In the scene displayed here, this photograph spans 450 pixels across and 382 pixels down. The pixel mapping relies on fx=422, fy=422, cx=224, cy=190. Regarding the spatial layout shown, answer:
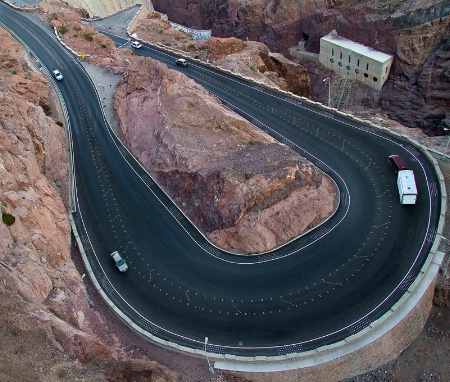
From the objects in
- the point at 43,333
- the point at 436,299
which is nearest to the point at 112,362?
the point at 43,333

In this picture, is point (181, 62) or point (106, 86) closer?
point (106, 86)

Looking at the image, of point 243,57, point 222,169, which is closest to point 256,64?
point 243,57

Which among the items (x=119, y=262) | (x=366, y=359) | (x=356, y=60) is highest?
(x=356, y=60)

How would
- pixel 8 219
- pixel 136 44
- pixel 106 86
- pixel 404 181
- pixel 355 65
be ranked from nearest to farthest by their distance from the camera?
pixel 8 219, pixel 404 181, pixel 106 86, pixel 136 44, pixel 355 65

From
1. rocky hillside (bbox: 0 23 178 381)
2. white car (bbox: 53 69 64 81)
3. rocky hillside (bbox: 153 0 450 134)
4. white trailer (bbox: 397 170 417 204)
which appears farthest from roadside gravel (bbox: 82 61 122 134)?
rocky hillside (bbox: 153 0 450 134)

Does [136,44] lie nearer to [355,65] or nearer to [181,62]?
[181,62]

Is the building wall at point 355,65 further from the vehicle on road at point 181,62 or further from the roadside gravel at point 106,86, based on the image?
the roadside gravel at point 106,86

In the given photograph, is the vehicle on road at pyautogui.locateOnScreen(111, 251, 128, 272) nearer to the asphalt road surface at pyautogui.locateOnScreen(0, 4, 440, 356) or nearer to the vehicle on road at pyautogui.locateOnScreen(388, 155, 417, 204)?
the asphalt road surface at pyautogui.locateOnScreen(0, 4, 440, 356)
